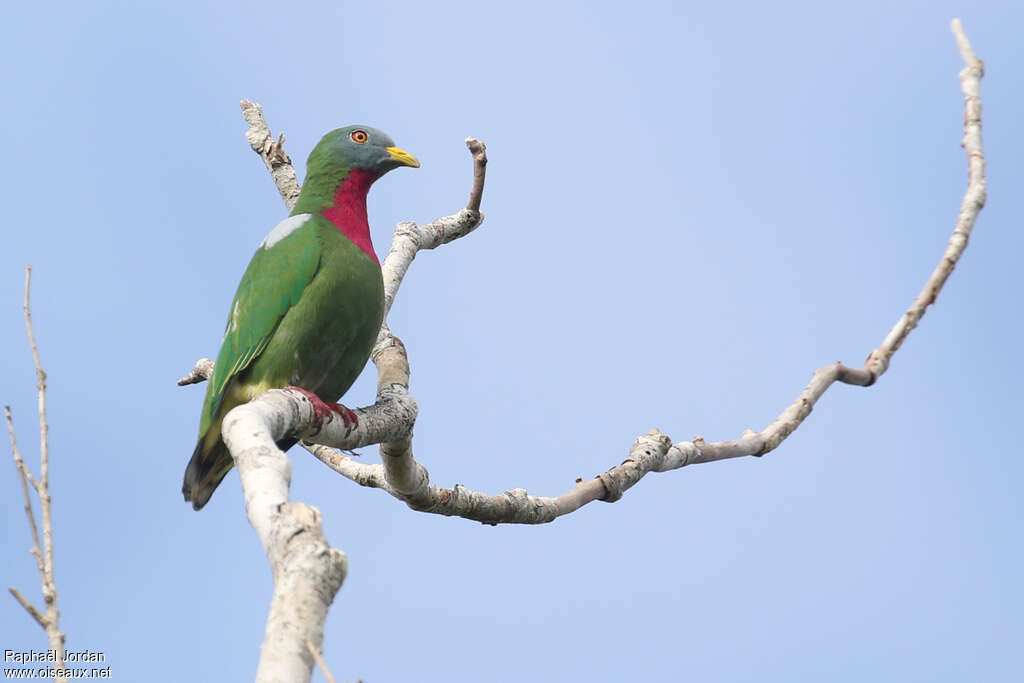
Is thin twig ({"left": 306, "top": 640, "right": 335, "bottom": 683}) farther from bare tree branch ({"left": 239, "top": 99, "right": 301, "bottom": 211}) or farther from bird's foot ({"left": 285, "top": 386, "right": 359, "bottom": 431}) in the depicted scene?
bare tree branch ({"left": 239, "top": 99, "right": 301, "bottom": 211})

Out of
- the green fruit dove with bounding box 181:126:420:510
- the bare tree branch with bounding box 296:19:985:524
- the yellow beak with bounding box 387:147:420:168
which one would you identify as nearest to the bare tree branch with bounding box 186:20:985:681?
the bare tree branch with bounding box 296:19:985:524

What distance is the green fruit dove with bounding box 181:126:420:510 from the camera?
4.71 meters

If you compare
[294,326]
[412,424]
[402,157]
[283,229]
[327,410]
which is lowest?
[327,410]

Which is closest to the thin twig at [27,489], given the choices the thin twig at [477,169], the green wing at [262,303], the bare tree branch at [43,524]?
the bare tree branch at [43,524]

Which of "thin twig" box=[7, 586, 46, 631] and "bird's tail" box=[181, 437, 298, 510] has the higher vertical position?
"bird's tail" box=[181, 437, 298, 510]

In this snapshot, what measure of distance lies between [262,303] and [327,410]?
85cm

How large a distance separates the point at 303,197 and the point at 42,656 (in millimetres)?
2907

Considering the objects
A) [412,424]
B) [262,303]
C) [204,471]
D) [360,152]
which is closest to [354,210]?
[360,152]

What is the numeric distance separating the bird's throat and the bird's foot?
0.93m

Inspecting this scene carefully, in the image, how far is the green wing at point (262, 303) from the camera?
15.5 feet

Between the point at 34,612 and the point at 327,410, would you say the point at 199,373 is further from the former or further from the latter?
the point at 34,612

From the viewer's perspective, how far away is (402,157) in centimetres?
556

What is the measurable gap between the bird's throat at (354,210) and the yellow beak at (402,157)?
14 centimetres

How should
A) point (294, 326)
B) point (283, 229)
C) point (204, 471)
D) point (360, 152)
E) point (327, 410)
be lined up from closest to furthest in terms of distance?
point (327, 410) < point (294, 326) < point (204, 471) < point (283, 229) < point (360, 152)
